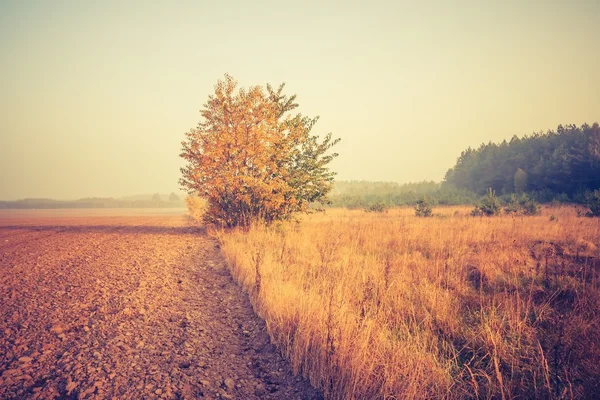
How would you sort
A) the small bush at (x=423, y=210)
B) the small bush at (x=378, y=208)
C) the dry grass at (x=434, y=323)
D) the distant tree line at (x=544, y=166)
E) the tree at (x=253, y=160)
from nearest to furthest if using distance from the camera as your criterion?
the dry grass at (x=434, y=323) → the tree at (x=253, y=160) → the small bush at (x=423, y=210) → the small bush at (x=378, y=208) → the distant tree line at (x=544, y=166)

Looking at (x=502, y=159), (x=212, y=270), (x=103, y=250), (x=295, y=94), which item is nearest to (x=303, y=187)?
(x=295, y=94)

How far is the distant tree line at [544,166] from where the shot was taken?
3425 centimetres

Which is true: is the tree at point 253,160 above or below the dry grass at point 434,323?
above

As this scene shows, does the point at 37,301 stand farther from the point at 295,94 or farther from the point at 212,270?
the point at 295,94

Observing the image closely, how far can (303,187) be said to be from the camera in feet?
40.3

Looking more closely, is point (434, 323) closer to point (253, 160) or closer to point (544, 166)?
point (253, 160)

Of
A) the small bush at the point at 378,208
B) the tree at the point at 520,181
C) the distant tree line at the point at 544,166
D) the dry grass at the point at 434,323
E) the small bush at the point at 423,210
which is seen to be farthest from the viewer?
the tree at the point at 520,181

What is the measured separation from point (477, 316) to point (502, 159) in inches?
2319

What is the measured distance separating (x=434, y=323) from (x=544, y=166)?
48.6 m

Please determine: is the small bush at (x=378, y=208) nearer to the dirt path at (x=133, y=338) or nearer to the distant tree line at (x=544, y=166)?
the distant tree line at (x=544, y=166)

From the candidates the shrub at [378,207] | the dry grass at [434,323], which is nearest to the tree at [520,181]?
the shrub at [378,207]

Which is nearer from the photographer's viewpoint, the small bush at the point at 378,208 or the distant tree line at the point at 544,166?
the small bush at the point at 378,208

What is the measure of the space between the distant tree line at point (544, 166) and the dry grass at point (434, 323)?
27.9 m

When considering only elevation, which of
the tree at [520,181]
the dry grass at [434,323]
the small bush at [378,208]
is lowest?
the dry grass at [434,323]
